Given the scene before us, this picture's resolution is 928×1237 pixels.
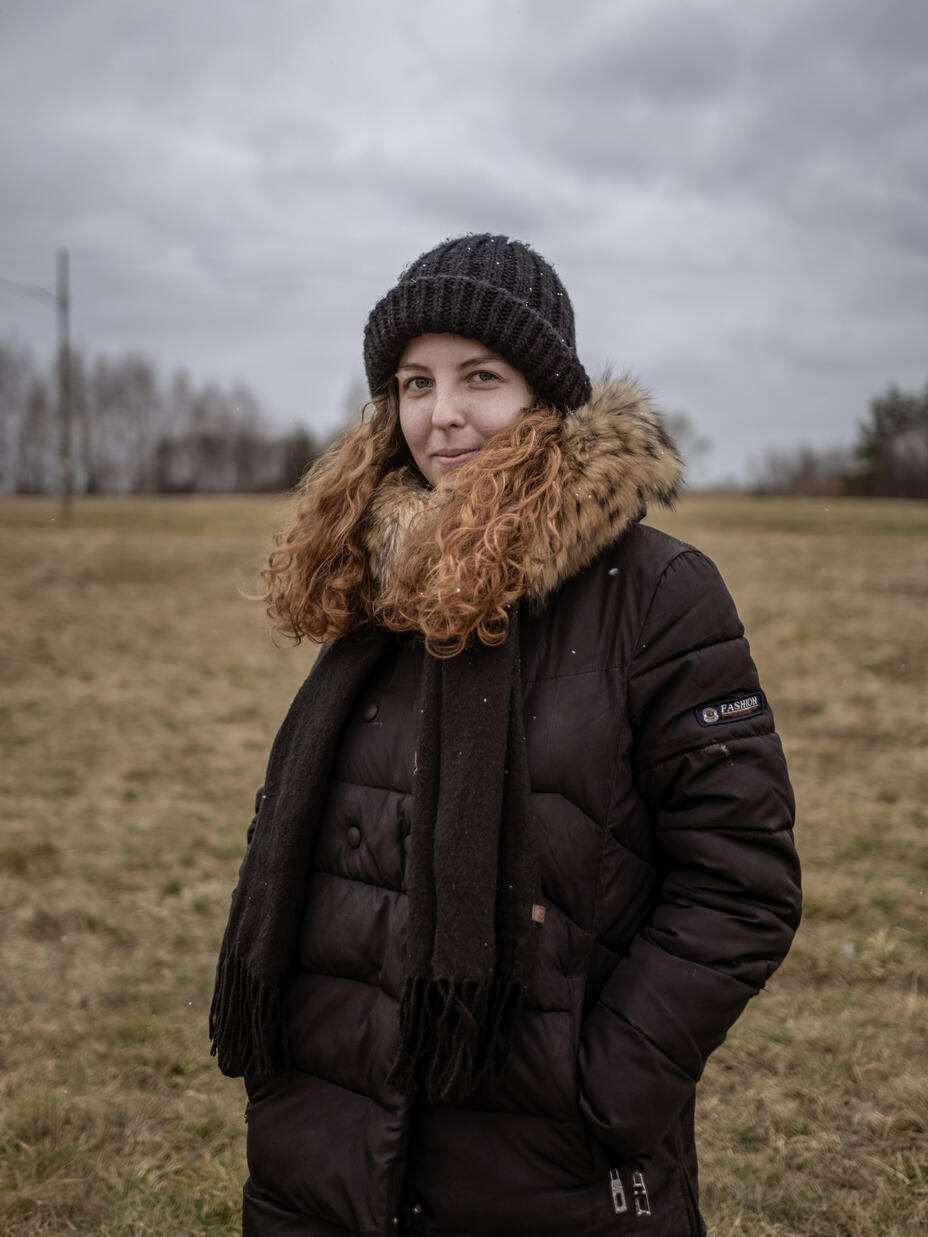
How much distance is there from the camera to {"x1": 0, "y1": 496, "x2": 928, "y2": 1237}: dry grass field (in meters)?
2.79

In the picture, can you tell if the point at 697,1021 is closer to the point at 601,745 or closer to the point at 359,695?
the point at 601,745

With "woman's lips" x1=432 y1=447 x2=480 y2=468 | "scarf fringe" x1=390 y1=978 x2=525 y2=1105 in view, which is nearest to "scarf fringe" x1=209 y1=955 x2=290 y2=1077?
"scarf fringe" x1=390 y1=978 x2=525 y2=1105

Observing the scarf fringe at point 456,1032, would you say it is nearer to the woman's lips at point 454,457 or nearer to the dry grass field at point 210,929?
the woman's lips at point 454,457

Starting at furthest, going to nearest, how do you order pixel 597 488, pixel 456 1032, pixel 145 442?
pixel 145 442
pixel 597 488
pixel 456 1032

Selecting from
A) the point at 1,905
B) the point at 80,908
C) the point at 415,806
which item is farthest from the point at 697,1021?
the point at 1,905

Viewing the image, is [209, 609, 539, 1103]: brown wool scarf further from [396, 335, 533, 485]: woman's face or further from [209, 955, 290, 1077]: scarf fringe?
[396, 335, 533, 485]: woman's face

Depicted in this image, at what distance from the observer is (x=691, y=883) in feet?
5.10

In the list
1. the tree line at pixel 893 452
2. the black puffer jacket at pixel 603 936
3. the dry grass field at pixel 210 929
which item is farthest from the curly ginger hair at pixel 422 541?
the tree line at pixel 893 452

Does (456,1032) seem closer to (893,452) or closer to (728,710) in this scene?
(728,710)

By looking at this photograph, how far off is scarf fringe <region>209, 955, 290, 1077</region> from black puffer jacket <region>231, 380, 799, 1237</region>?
4.0 inches

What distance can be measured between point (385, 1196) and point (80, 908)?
375 cm

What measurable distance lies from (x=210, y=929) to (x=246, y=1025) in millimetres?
3033

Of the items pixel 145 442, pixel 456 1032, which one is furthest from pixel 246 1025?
pixel 145 442

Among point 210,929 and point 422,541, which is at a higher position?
point 422,541
